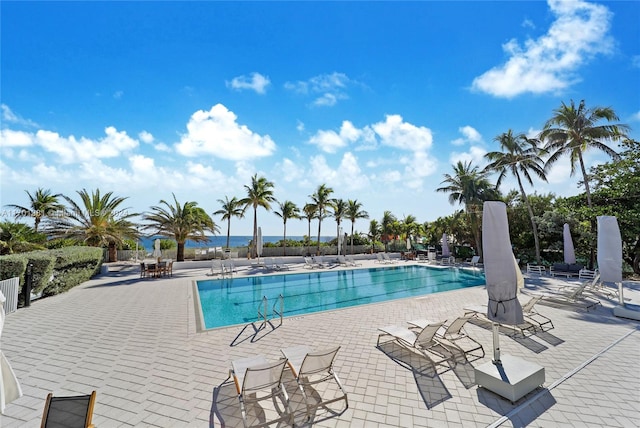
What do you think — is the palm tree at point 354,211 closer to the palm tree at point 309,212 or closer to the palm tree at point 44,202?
the palm tree at point 309,212

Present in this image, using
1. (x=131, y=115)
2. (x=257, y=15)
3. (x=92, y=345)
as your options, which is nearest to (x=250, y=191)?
(x=131, y=115)

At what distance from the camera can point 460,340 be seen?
6.16 meters

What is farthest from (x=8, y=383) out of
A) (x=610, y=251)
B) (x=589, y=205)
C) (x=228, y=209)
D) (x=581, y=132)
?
(x=228, y=209)

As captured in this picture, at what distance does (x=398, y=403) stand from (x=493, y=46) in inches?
438

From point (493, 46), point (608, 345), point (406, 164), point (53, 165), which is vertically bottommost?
point (608, 345)

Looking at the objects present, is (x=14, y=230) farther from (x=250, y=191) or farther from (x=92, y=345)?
(x=250, y=191)

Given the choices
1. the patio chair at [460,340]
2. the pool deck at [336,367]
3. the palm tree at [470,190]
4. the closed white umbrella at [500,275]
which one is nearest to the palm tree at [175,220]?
the pool deck at [336,367]

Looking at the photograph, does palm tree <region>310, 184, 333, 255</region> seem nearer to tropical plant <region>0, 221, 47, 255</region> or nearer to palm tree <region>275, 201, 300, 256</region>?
palm tree <region>275, 201, 300, 256</region>

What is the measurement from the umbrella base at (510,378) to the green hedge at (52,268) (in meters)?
11.8

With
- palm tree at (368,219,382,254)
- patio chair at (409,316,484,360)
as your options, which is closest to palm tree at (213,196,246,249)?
palm tree at (368,219,382,254)

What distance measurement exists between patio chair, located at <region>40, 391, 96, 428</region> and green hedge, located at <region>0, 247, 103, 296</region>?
7712mm

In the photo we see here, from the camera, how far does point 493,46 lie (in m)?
9.48

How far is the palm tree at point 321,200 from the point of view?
27859 millimetres

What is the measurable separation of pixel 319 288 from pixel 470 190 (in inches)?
601
